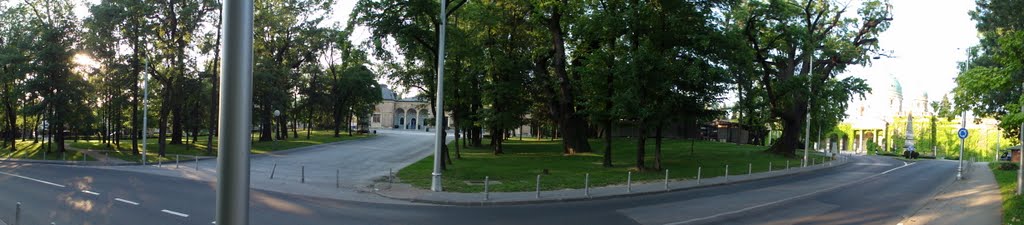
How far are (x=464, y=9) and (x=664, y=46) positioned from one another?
1257 centimetres

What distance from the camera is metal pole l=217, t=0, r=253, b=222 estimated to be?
285cm

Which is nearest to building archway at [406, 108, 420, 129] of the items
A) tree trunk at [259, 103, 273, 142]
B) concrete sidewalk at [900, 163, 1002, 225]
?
tree trunk at [259, 103, 273, 142]

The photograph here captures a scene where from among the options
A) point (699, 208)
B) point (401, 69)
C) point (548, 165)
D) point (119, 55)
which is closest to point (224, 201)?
point (699, 208)

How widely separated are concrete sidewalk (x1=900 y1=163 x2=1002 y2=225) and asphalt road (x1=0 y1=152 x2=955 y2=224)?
529 millimetres

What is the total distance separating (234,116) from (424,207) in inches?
524

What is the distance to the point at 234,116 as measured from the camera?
2869 millimetres

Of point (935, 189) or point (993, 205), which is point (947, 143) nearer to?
point (935, 189)

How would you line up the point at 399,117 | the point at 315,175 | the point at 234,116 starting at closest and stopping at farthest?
the point at 234,116 → the point at 315,175 → the point at 399,117

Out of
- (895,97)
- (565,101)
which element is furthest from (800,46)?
(895,97)

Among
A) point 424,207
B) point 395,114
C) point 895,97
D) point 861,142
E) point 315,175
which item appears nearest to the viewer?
point 424,207

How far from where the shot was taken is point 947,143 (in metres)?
82.1

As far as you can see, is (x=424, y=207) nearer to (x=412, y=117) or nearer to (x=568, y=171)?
(x=568, y=171)

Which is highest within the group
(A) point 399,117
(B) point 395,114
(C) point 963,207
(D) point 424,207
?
(B) point 395,114

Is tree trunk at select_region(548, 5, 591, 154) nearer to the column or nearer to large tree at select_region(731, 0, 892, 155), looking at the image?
large tree at select_region(731, 0, 892, 155)
